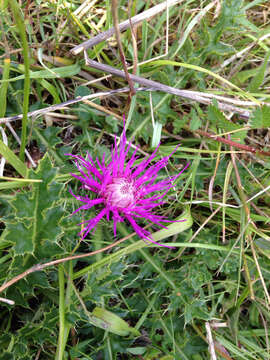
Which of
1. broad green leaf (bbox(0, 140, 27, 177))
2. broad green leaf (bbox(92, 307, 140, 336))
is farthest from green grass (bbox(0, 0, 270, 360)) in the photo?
broad green leaf (bbox(0, 140, 27, 177))

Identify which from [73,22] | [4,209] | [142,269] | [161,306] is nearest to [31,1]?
[73,22]

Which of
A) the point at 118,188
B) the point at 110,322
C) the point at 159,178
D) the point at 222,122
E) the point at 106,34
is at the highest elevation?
the point at 106,34

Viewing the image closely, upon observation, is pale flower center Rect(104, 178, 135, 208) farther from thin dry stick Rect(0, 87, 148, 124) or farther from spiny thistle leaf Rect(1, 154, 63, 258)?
thin dry stick Rect(0, 87, 148, 124)

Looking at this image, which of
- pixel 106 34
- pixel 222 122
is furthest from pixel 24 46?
pixel 222 122

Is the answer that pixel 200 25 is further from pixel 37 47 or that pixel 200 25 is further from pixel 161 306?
pixel 161 306

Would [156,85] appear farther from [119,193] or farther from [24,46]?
[24,46]

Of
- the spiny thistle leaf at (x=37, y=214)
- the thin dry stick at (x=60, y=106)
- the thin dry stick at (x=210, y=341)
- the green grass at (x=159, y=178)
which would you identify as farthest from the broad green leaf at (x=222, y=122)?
the thin dry stick at (x=210, y=341)
